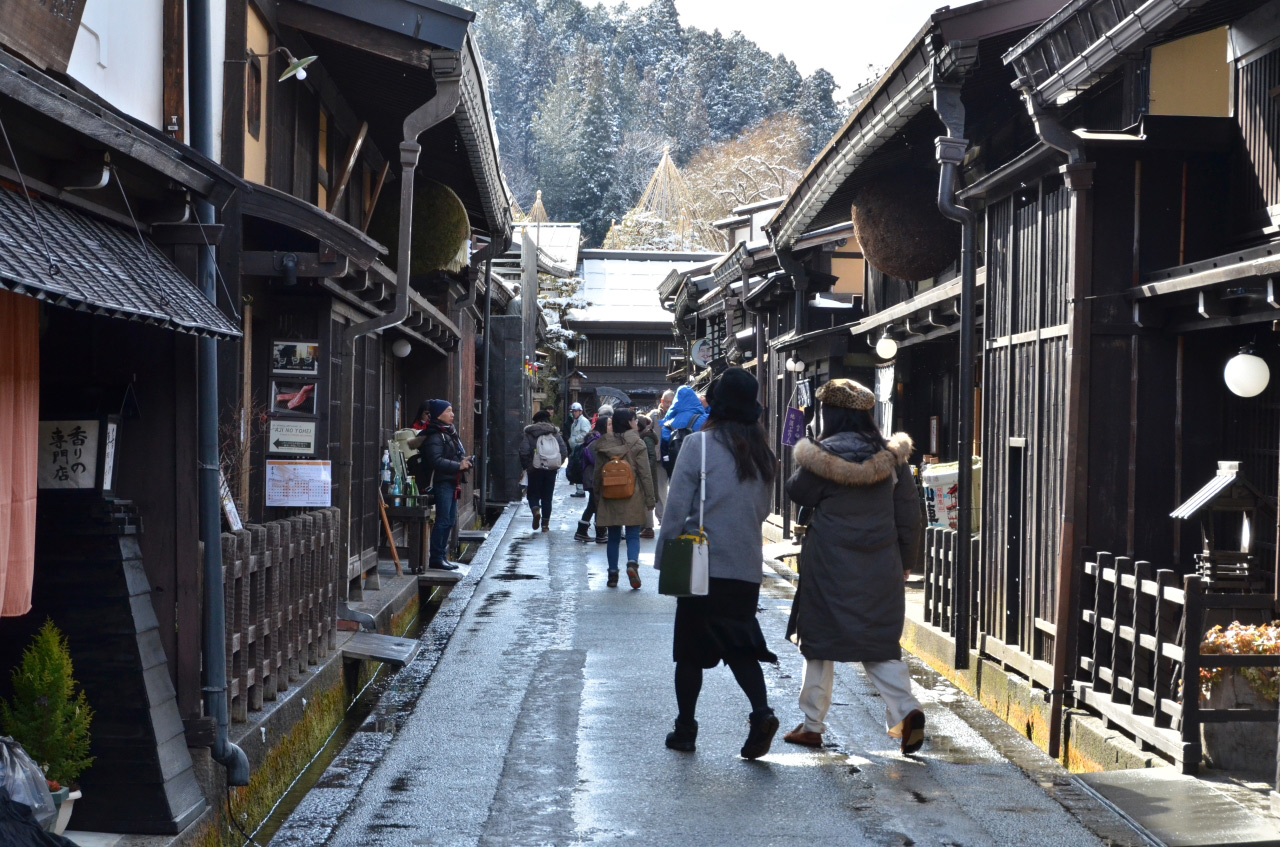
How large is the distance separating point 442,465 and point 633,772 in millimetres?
7964

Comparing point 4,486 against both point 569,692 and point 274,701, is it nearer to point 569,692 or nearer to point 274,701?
point 274,701

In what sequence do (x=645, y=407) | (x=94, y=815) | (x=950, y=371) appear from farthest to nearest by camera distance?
1. (x=645, y=407)
2. (x=950, y=371)
3. (x=94, y=815)

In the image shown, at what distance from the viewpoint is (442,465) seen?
14.2m

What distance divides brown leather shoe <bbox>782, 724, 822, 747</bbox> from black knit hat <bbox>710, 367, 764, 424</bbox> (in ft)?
5.81

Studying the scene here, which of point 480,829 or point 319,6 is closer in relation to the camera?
point 480,829

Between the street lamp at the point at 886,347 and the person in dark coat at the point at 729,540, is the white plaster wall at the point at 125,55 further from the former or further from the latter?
the street lamp at the point at 886,347

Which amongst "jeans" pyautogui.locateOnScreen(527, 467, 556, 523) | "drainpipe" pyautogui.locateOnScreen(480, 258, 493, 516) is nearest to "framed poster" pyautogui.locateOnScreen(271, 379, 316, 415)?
"jeans" pyautogui.locateOnScreen(527, 467, 556, 523)

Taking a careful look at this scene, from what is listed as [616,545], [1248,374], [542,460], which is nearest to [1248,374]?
[1248,374]

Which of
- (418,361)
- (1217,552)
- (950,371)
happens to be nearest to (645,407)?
(418,361)

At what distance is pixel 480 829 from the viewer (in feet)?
Result: 18.8

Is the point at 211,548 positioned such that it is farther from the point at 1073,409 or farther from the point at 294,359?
the point at 1073,409

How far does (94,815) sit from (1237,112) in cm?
729

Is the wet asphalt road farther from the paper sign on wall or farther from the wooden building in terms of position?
the paper sign on wall

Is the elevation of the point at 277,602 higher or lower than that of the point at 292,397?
lower
